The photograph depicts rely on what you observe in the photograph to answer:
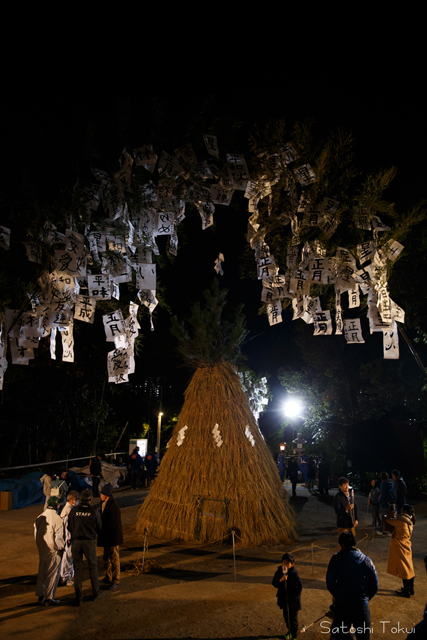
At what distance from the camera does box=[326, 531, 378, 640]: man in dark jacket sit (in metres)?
4.11

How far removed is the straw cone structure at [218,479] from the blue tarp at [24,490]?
18.6ft

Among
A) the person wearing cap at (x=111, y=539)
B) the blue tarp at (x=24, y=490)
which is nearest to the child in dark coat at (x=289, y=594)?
the person wearing cap at (x=111, y=539)

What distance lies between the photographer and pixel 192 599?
6164 millimetres

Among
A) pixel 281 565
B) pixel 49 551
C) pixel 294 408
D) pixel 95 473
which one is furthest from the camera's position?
pixel 294 408

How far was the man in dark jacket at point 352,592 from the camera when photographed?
4.11 meters

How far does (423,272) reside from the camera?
15.0 m

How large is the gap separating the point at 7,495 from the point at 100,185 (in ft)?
31.6

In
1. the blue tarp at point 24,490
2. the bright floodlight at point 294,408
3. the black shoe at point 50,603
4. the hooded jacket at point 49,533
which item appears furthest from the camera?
the bright floodlight at point 294,408

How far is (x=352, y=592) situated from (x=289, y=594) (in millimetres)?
967

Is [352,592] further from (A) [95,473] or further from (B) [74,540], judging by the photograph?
(A) [95,473]

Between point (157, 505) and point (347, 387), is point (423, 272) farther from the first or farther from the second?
point (157, 505)

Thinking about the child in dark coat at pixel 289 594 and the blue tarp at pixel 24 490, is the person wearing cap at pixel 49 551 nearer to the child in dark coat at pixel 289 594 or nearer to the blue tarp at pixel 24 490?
the child in dark coat at pixel 289 594

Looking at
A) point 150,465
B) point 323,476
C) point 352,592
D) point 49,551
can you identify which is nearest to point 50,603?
point 49,551

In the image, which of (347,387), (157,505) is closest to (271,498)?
(157,505)
